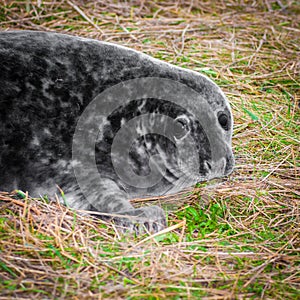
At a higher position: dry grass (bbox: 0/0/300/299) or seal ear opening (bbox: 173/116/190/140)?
seal ear opening (bbox: 173/116/190/140)

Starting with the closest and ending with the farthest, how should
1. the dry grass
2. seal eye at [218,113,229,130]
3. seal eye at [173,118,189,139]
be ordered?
the dry grass < seal eye at [173,118,189,139] < seal eye at [218,113,229,130]

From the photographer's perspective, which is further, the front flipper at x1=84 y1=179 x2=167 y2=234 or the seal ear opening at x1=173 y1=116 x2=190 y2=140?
the seal ear opening at x1=173 y1=116 x2=190 y2=140

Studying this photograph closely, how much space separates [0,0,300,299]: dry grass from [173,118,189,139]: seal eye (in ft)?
1.15

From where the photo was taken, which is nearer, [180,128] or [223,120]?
[180,128]

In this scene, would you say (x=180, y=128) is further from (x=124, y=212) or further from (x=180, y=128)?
(x=124, y=212)

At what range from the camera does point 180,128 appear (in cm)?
254

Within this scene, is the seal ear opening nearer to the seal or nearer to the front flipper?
the seal

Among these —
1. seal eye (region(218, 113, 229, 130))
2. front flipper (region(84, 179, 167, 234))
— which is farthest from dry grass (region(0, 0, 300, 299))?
seal eye (region(218, 113, 229, 130))

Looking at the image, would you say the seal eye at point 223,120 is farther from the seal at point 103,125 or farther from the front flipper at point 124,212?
the front flipper at point 124,212

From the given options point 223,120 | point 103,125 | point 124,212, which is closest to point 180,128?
point 223,120

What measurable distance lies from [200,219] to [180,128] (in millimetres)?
540

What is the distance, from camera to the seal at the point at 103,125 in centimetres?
227

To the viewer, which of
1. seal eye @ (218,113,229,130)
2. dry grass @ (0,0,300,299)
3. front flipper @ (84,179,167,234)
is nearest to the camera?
dry grass @ (0,0,300,299)

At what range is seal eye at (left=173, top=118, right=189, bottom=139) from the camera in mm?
2543
